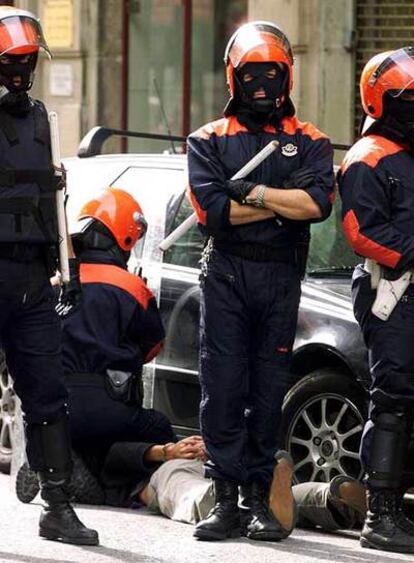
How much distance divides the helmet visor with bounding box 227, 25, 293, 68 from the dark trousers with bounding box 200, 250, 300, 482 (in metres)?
0.81

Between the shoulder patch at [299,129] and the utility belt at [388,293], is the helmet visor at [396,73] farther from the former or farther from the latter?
the utility belt at [388,293]

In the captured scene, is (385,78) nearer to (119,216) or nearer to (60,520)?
(119,216)

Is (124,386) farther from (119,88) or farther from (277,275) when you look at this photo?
(119,88)

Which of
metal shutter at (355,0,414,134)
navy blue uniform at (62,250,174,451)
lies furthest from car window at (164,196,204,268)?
metal shutter at (355,0,414,134)

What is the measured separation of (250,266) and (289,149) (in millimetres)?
502

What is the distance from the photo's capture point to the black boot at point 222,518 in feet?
27.7

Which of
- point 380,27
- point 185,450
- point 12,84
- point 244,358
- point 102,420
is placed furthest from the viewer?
point 380,27

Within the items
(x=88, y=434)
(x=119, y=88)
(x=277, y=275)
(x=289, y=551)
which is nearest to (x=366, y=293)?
(x=277, y=275)

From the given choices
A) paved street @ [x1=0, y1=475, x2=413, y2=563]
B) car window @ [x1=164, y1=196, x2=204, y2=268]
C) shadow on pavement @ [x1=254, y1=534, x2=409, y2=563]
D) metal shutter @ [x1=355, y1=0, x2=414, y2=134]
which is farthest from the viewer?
metal shutter @ [x1=355, y1=0, x2=414, y2=134]

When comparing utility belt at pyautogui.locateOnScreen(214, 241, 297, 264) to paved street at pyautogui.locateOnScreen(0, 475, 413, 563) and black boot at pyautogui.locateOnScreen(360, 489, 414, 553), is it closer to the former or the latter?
black boot at pyautogui.locateOnScreen(360, 489, 414, 553)

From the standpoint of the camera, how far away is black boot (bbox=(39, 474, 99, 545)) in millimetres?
8320

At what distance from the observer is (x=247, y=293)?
8.48 metres

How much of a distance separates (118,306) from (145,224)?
508 mm

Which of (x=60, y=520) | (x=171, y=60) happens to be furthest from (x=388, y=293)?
(x=171, y=60)
